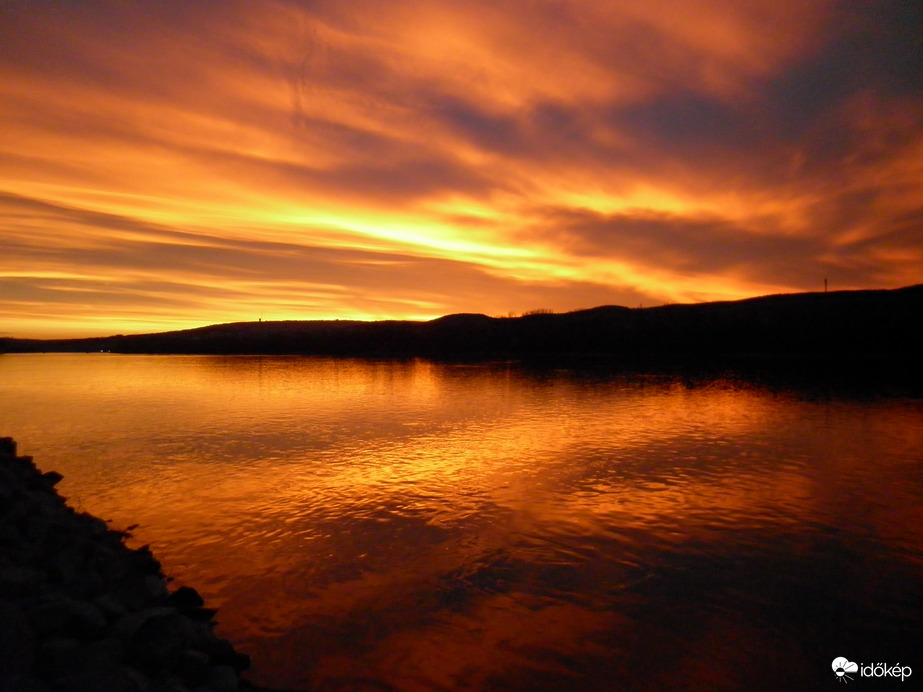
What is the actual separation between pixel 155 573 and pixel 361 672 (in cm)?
582

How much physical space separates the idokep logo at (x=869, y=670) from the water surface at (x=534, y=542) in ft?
0.53

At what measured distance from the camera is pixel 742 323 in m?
144

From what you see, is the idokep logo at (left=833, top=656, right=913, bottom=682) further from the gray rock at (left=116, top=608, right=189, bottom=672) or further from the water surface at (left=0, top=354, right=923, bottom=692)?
the gray rock at (left=116, top=608, right=189, bottom=672)

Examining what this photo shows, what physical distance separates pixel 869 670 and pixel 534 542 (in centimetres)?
674

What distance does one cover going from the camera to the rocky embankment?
7.00m

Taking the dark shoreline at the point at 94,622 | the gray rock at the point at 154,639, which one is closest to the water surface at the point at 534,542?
the dark shoreline at the point at 94,622

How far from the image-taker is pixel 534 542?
13.9 metres

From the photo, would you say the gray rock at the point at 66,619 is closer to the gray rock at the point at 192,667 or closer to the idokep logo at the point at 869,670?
the gray rock at the point at 192,667

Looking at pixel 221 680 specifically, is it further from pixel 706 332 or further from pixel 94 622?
pixel 706 332

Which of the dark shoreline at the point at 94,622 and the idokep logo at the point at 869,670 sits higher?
the dark shoreline at the point at 94,622

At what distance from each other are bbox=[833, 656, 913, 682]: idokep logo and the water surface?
16 cm

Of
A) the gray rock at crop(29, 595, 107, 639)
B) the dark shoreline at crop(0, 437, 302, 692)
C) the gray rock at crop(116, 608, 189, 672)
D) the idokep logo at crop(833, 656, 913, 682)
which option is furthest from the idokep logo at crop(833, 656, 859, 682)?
the gray rock at crop(29, 595, 107, 639)

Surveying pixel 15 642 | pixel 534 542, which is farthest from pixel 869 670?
pixel 15 642

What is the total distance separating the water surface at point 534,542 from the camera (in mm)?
9312
